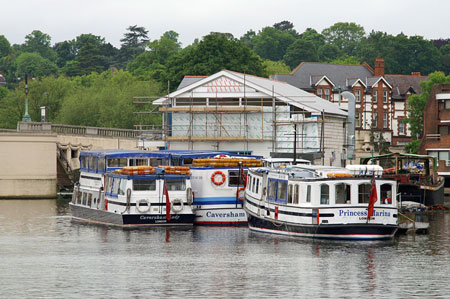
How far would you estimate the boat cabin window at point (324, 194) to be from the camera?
168 feet

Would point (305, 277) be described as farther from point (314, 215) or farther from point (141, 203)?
point (141, 203)

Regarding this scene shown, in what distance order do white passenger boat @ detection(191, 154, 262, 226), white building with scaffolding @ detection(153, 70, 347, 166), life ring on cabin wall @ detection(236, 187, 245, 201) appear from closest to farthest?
life ring on cabin wall @ detection(236, 187, 245, 201) → white passenger boat @ detection(191, 154, 262, 226) → white building with scaffolding @ detection(153, 70, 347, 166)

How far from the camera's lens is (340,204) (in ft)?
167

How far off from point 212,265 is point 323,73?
99.9 meters

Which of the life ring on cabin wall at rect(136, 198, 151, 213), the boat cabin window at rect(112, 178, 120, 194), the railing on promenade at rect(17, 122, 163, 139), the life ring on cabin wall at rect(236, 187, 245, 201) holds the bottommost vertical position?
the life ring on cabin wall at rect(136, 198, 151, 213)

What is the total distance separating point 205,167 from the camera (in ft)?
205

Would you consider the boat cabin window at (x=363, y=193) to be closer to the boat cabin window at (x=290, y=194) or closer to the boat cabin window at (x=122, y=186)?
the boat cabin window at (x=290, y=194)

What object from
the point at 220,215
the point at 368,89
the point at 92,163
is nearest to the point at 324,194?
the point at 220,215

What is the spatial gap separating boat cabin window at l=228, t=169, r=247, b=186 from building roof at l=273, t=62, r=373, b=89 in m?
72.5

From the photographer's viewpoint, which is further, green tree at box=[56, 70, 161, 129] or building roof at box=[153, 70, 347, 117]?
green tree at box=[56, 70, 161, 129]

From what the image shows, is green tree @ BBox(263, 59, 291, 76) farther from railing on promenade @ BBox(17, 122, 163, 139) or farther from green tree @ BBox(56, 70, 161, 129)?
railing on promenade @ BBox(17, 122, 163, 139)

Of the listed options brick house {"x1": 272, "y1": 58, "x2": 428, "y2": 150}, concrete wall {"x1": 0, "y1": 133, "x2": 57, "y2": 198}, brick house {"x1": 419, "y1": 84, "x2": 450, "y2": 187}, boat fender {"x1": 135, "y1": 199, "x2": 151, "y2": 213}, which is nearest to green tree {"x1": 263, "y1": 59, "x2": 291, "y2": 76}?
brick house {"x1": 272, "y1": 58, "x2": 428, "y2": 150}

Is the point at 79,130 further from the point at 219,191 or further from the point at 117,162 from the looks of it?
the point at 219,191

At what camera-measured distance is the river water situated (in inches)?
1529
